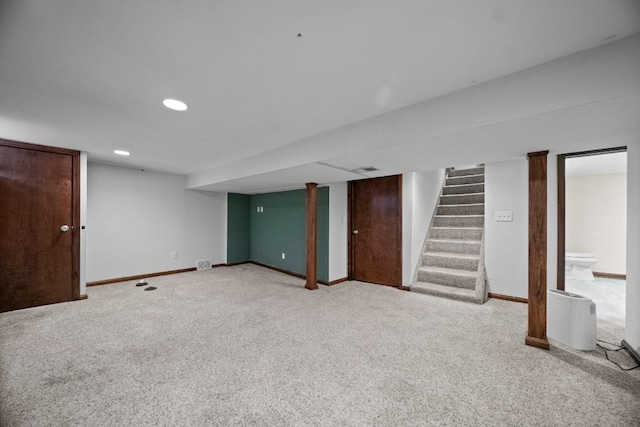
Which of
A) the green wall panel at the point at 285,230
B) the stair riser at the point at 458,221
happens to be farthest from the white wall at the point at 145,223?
the stair riser at the point at 458,221

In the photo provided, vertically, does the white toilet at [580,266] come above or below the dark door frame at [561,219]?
below

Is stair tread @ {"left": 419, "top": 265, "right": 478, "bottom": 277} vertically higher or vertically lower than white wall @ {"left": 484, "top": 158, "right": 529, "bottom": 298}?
lower

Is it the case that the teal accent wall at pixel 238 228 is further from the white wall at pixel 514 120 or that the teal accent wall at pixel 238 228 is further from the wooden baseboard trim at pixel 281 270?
the white wall at pixel 514 120

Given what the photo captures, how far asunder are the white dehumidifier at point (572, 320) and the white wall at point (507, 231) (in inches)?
49.8

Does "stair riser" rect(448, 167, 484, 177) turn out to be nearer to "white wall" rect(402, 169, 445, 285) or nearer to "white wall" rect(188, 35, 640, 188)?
"white wall" rect(402, 169, 445, 285)

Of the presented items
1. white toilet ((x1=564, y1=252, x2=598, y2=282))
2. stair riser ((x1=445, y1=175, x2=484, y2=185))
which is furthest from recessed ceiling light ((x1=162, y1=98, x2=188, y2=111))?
white toilet ((x1=564, y1=252, x2=598, y2=282))

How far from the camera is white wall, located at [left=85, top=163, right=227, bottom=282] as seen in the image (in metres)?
4.36

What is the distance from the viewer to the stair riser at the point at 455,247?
4.29 meters

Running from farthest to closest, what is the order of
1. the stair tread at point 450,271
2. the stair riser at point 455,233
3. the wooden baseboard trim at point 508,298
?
1. the stair riser at point 455,233
2. the stair tread at point 450,271
3. the wooden baseboard trim at point 508,298

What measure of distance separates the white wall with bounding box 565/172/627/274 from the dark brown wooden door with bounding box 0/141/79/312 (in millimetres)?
8943

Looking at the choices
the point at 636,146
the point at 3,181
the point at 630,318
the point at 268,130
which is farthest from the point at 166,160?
the point at 630,318

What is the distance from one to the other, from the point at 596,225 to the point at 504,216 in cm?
308

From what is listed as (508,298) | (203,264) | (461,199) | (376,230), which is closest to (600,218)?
(461,199)

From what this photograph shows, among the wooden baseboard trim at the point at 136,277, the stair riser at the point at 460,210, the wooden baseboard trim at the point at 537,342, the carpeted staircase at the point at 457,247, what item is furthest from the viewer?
the stair riser at the point at 460,210
